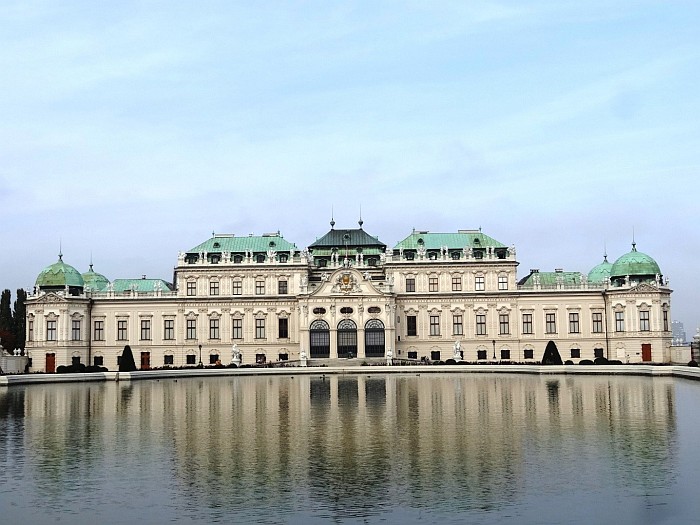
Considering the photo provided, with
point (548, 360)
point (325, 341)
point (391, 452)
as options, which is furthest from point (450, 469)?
point (325, 341)

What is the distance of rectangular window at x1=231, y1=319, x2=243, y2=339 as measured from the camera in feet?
343

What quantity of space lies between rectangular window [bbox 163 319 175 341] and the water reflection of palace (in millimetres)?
47890

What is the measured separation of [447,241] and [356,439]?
73.8 meters

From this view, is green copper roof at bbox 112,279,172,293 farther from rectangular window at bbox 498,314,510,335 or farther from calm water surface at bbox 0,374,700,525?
calm water surface at bbox 0,374,700,525

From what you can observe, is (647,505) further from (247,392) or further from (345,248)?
(345,248)

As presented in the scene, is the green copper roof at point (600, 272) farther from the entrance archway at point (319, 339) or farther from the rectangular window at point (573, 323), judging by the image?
the entrance archway at point (319, 339)

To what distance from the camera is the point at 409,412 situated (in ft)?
139

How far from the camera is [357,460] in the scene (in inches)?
1122

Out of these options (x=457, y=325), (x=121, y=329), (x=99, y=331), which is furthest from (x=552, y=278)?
(x=99, y=331)

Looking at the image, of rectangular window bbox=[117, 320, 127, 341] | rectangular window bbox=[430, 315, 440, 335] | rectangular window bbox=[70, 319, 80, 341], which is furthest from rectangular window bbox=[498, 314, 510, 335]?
rectangular window bbox=[70, 319, 80, 341]

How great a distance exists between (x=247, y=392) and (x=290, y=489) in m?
34.5

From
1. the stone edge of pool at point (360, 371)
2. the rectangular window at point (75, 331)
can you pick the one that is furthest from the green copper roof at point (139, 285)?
the stone edge of pool at point (360, 371)

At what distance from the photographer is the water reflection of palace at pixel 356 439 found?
977 inches

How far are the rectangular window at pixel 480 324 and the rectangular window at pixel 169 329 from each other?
34620 mm
